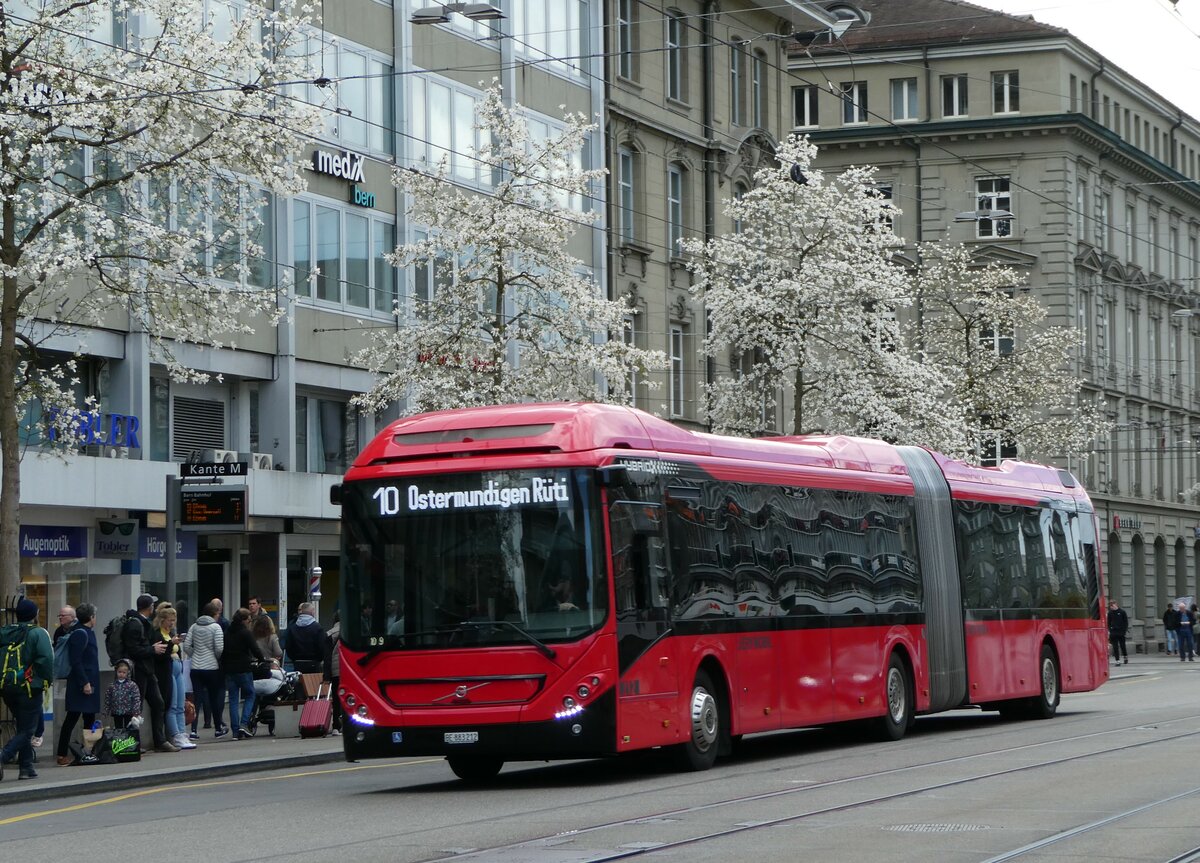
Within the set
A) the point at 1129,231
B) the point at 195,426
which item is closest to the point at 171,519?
the point at 195,426

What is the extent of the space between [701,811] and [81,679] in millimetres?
8924

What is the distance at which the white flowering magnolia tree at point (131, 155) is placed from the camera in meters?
21.0

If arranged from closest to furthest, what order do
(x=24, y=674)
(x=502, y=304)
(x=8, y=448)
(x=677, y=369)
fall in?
(x=24, y=674)
(x=8, y=448)
(x=502, y=304)
(x=677, y=369)

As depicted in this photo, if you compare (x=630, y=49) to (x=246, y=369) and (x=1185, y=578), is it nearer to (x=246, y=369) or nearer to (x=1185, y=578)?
(x=246, y=369)

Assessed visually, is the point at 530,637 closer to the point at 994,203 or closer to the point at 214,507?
the point at 214,507

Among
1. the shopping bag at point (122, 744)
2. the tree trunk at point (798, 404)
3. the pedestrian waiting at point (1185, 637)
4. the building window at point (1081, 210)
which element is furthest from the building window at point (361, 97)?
the building window at point (1081, 210)

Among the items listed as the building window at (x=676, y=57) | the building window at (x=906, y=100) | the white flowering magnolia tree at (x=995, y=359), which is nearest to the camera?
the building window at (x=676, y=57)

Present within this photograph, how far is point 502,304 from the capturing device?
32.2 metres

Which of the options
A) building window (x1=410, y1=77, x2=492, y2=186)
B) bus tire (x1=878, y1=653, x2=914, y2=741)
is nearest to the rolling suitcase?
bus tire (x1=878, y1=653, x2=914, y2=741)

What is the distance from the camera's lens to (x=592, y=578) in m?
16.9

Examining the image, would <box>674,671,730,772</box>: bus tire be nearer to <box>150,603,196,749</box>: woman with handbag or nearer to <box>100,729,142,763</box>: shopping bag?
<box>100,729,142,763</box>: shopping bag

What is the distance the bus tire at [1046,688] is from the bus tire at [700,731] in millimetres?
9422

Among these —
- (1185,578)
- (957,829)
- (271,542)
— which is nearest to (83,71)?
(957,829)

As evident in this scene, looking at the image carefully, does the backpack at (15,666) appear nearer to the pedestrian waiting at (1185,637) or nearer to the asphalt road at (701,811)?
the asphalt road at (701,811)
